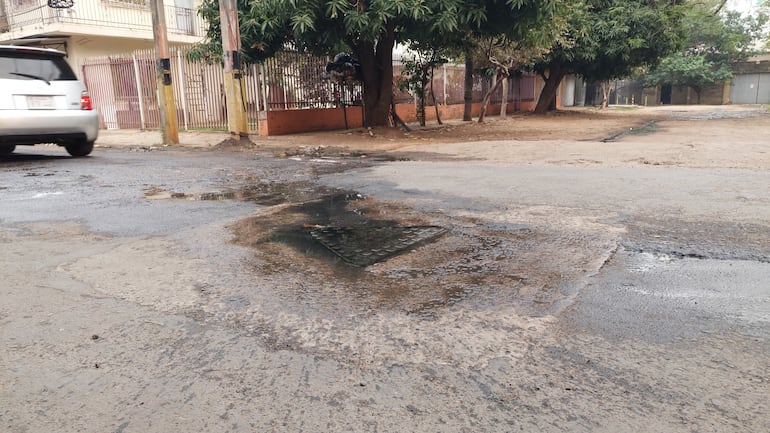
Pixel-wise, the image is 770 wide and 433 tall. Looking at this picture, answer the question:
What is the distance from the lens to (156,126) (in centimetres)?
1750

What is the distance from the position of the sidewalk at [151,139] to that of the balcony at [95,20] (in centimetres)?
451

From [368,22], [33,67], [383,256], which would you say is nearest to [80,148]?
[33,67]

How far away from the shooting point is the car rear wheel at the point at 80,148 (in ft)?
33.0

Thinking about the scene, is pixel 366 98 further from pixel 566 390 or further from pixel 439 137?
pixel 566 390

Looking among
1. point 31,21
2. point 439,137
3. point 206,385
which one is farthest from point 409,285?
point 31,21

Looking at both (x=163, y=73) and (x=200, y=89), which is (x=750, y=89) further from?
(x=163, y=73)

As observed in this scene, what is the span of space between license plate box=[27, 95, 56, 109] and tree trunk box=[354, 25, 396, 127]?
738cm

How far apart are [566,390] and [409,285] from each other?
1.25m

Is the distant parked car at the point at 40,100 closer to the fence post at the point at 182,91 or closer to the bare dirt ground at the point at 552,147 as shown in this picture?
the bare dirt ground at the point at 552,147

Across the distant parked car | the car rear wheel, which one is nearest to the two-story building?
the car rear wheel

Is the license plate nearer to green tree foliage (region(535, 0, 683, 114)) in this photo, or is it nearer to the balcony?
the balcony

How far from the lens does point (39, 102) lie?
28.4 feet

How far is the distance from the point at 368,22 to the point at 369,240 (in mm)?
7839

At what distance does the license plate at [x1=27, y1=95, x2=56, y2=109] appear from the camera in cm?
855
